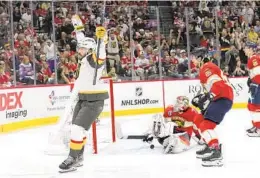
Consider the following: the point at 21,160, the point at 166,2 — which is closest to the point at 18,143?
the point at 21,160

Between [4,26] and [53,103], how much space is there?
181cm

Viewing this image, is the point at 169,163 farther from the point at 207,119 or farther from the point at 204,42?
the point at 204,42

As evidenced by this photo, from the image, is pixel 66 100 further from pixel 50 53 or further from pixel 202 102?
pixel 202 102

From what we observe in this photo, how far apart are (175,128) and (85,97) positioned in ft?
5.61

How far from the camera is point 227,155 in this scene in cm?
613

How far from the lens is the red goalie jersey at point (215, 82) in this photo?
527 centimetres

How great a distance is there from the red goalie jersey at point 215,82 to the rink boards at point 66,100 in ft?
8.02

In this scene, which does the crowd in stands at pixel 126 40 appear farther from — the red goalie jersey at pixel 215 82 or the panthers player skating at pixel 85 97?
the panthers player skating at pixel 85 97

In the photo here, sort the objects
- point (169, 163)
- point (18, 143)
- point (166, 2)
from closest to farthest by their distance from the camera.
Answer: point (169, 163), point (18, 143), point (166, 2)

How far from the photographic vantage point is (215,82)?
5273 millimetres

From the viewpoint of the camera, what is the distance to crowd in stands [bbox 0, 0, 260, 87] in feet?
33.8

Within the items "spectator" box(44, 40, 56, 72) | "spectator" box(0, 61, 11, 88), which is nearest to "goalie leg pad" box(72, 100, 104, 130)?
"spectator" box(0, 61, 11, 88)

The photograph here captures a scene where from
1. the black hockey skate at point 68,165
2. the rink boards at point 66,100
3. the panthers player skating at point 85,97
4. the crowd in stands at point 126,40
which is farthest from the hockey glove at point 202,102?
the crowd in stands at point 126,40

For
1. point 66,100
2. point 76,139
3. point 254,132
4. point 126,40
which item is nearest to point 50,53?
point 66,100
